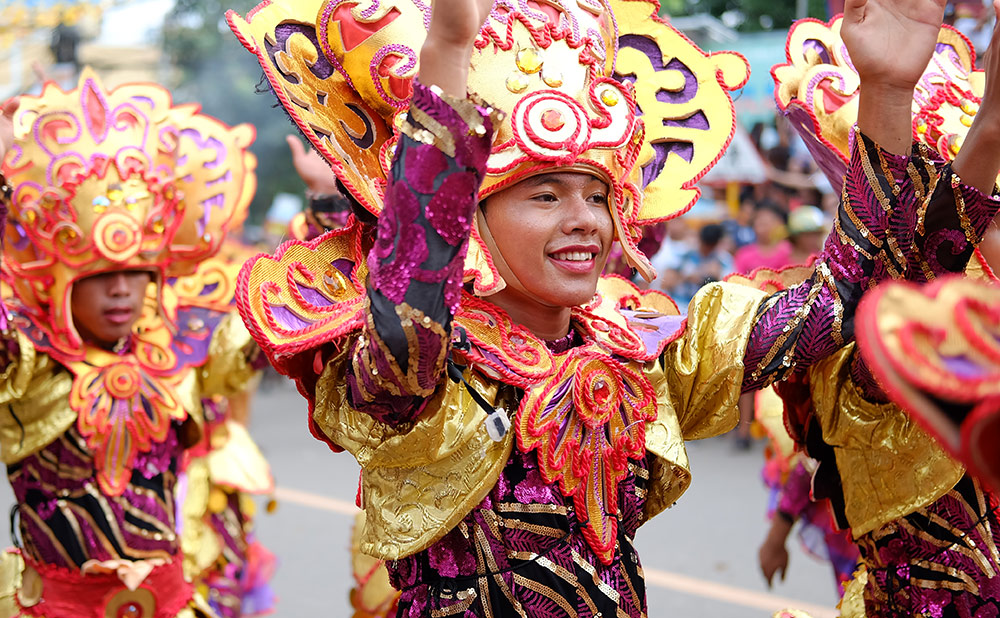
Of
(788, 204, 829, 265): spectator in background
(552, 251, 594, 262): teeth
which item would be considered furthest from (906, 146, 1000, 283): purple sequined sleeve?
(788, 204, 829, 265): spectator in background

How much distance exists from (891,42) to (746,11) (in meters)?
16.4

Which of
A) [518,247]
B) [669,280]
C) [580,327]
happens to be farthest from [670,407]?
[669,280]

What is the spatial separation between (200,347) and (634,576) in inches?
88.8

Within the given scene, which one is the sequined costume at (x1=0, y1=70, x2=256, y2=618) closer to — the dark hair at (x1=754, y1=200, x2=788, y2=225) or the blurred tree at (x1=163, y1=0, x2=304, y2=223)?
the dark hair at (x1=754, y1=200, x2=788, y2=225)

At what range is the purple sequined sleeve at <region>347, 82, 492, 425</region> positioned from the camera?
4.88ft

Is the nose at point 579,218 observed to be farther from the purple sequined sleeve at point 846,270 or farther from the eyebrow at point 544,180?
the purple sequined sleeve at point 846,270

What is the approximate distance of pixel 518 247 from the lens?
1.90 m

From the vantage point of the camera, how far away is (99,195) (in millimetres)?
3512

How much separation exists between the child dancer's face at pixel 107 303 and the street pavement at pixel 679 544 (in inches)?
89.8

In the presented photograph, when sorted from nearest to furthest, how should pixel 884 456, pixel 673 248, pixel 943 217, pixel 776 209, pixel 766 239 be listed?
pixel 943 217
pixel 884 456
pixel 766 239
pixel 776 209
pixel 673 248

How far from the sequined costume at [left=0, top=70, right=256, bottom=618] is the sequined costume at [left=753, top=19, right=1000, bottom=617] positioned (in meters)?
2.06

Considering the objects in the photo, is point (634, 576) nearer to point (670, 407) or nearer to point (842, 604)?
point (670, 407)

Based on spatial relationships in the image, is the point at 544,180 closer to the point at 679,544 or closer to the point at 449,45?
the point at 449,45

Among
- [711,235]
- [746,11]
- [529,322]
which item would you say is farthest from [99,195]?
[746,11]
